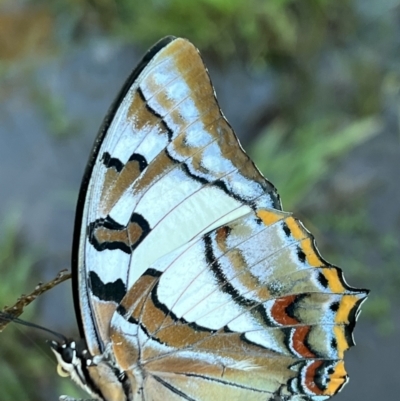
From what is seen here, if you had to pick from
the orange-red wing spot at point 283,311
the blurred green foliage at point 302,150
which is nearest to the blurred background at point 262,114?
the blurred green foliage at point 302,150

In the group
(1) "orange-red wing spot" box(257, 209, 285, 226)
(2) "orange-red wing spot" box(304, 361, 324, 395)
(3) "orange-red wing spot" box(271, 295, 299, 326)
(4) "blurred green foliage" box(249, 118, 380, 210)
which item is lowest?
(2) "orange-red wing spot" box(304, 361, 324, 395)

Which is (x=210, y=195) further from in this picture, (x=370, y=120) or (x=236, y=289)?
(x=370, y=120)

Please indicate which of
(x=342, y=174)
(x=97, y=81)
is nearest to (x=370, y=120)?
(x=342, y=174)

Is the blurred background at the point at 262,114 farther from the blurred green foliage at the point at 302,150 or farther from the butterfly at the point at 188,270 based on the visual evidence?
the butterfly at the point at 188,270

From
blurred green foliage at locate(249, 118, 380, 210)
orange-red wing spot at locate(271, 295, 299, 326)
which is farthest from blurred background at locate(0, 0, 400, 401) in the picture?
orange-red wing spot at locate(271, 295, 299, 326)

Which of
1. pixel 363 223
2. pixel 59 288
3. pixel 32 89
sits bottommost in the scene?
pixel 59 288

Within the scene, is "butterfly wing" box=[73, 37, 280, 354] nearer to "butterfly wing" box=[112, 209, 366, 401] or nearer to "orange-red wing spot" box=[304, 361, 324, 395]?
"butterfly wing" box=[112, 209, 366, 401]
